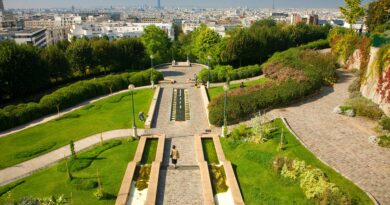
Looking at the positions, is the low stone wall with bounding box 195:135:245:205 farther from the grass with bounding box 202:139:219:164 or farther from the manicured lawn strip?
the manicured lawn strip

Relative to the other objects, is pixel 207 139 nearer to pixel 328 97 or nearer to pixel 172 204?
pixel 172 204

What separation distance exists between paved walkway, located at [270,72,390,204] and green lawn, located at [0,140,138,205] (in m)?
11.9

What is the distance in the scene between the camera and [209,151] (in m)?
20.6

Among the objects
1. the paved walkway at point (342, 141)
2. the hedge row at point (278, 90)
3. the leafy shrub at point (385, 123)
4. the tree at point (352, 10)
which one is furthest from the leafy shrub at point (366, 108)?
the tree at point (352, 10)

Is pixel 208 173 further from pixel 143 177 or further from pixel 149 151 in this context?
pixel 149 151

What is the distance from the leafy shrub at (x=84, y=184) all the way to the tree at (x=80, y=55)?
31.1m

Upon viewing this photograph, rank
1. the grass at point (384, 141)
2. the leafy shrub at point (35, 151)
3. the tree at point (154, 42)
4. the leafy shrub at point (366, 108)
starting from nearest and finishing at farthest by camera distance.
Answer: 1. the grass at point (384, 141)
2. the leafy shrub at point (35, 151)
3. the leafy shrub at point (366, 108)
4. the tree at point (154, 42)

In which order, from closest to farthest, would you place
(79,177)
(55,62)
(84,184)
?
1. (84,184)
2. (79,177)
3. (55,62)

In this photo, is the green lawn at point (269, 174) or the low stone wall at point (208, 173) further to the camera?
the low stone wall at point (208, 173)

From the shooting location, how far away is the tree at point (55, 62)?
40616mm

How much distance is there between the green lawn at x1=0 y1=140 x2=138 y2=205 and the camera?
50.4ft

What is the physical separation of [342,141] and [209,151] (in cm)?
870

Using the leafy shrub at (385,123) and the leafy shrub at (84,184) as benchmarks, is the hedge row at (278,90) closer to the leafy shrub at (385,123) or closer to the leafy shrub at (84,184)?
the leafy shrub at (385,123)

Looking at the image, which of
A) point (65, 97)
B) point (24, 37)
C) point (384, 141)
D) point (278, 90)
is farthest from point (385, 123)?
point (24, 37)
